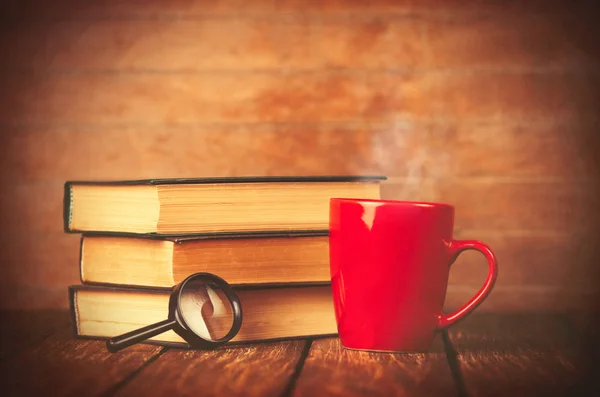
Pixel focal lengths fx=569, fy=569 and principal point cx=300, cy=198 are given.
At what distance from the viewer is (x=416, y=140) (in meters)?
1.02

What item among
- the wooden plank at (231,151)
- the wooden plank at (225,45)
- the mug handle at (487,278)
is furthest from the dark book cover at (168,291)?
the wooden plank at (225,45)

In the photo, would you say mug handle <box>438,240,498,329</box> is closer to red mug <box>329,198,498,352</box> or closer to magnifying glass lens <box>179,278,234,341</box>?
red mug <box>329,198,498,352</box>

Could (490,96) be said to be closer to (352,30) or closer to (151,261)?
(352,30)

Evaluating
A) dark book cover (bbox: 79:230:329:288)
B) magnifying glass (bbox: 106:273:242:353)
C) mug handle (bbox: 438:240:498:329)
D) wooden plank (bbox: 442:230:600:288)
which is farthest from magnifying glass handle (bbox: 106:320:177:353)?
wooden plank (bbox: 442:230:600:288)

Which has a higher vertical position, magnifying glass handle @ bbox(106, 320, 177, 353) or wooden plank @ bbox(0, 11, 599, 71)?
wooden plank @ bbox(0, 11, 599, 71)

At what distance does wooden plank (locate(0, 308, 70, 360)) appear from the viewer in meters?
0.78

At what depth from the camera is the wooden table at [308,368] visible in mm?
585

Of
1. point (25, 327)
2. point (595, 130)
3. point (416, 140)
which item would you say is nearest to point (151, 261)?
point (25, 327)

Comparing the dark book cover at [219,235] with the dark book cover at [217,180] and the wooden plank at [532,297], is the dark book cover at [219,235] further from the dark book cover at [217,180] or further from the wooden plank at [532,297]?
the wooden plank at [532,297]

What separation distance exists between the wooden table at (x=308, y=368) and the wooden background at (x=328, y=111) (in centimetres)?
23

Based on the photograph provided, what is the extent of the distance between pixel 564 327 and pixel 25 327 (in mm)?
844

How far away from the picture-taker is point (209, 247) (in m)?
0.75

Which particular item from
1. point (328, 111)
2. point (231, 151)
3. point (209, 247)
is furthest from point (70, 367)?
point (328, 111)

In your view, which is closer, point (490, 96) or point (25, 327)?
point (25, 327)
